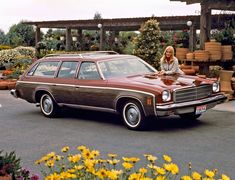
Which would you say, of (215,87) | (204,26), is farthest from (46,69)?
(204,26)

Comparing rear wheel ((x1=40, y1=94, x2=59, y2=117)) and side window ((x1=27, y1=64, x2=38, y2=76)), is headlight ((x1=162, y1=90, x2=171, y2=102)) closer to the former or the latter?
rear wheel ((x1=40, y1=94, x2=59, y2=117))

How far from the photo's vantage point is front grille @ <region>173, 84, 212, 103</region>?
825 centimetres

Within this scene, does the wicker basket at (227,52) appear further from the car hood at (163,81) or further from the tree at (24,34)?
the tree at (24,34)

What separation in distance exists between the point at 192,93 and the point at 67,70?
10.5ft

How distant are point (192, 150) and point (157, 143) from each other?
2.40ft

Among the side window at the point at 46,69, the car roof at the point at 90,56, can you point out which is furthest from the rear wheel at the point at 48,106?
the car roof at the point at 90,56

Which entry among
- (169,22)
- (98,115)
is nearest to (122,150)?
(98,115)

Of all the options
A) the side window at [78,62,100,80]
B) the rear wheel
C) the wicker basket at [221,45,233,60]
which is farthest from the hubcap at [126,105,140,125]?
the wicker basket at [221,45,233,60]

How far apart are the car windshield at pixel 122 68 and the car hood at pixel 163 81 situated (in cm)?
35

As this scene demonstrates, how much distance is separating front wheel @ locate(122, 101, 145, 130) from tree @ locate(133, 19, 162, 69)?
800 centimetres

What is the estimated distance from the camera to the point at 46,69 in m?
10.7

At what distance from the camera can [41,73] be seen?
10.8 meters

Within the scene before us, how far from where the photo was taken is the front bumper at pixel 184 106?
8.03m

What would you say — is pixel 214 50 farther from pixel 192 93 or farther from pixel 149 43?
pixel 192 93
